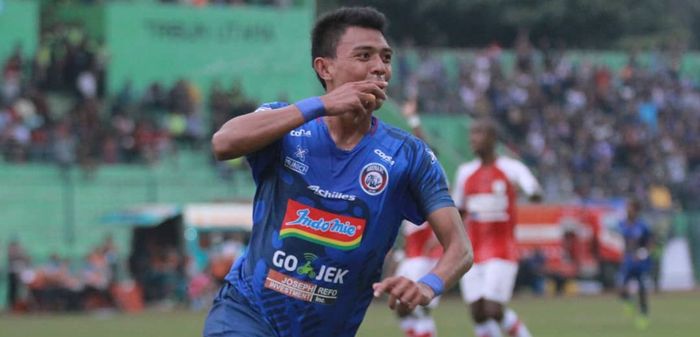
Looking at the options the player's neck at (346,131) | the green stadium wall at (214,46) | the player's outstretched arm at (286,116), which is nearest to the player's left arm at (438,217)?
the player's neck at (346,131)

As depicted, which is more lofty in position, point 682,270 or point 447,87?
point 447,87

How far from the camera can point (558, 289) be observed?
120 feet

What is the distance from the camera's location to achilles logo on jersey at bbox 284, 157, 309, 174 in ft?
21.4

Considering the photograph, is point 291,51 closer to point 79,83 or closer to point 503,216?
point 79,83

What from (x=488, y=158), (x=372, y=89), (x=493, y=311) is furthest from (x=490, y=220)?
(x=372, y=89)

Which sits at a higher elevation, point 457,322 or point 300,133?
point 300,133

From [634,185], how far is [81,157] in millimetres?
16215

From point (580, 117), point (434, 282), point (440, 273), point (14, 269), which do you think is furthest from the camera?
point (580, 117)

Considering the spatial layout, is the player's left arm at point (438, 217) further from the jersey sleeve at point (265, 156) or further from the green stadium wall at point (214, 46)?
the green stadium wall at point (214, 46)

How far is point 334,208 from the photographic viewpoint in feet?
21.2

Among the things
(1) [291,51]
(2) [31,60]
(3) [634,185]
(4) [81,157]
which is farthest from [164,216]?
(3) [634,185]

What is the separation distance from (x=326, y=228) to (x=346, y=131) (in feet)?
1.54

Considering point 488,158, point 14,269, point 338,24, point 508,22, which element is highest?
point 338,24

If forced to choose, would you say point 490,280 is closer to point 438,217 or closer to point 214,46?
point 438,217
